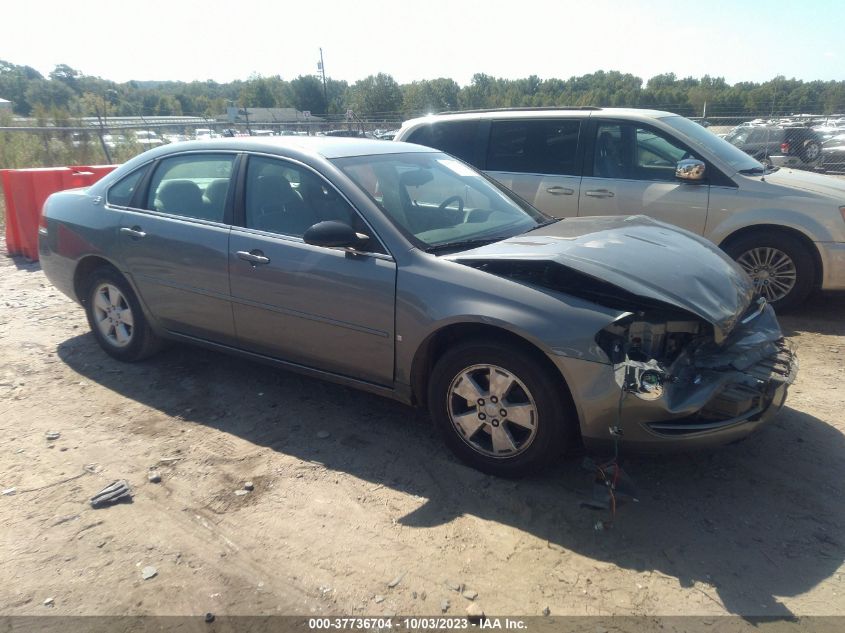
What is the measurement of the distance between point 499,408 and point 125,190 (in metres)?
3.47

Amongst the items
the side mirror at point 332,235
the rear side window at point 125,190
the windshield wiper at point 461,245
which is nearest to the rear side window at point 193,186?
the rear side window at point 125,190

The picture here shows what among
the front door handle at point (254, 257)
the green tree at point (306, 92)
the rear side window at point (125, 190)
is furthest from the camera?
the green tree at point (306, 92)

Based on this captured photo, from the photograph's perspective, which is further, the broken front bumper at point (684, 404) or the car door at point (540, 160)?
the car door at point (540, 160)

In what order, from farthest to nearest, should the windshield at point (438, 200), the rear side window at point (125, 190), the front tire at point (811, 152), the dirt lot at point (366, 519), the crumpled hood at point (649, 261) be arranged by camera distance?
the front tire at point (811, 152)
the rear side window at point (125, 190)
the windshield at point (438, 200)
the crumpled hood at point (649, 261)
the dirt lot at point (366, 519)

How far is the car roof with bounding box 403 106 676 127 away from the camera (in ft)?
21.1

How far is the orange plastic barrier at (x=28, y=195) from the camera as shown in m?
→ 8.30

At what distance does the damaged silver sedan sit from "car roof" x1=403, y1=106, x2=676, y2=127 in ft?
8.16

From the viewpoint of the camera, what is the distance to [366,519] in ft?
10.2

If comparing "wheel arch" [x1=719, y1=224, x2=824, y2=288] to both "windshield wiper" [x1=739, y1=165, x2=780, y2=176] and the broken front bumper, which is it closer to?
"windshield wiper" [x1=739, y1=165, x2=780, y2=176]

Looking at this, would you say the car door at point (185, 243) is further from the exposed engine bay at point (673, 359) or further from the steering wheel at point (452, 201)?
the exposed engine bay at point (673, 359)

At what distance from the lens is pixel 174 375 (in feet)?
16.1

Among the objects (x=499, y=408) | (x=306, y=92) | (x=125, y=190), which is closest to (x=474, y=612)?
(x=499, y=408)

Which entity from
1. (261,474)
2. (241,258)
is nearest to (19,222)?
(241,258)

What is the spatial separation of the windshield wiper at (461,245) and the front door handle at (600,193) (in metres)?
3.01
